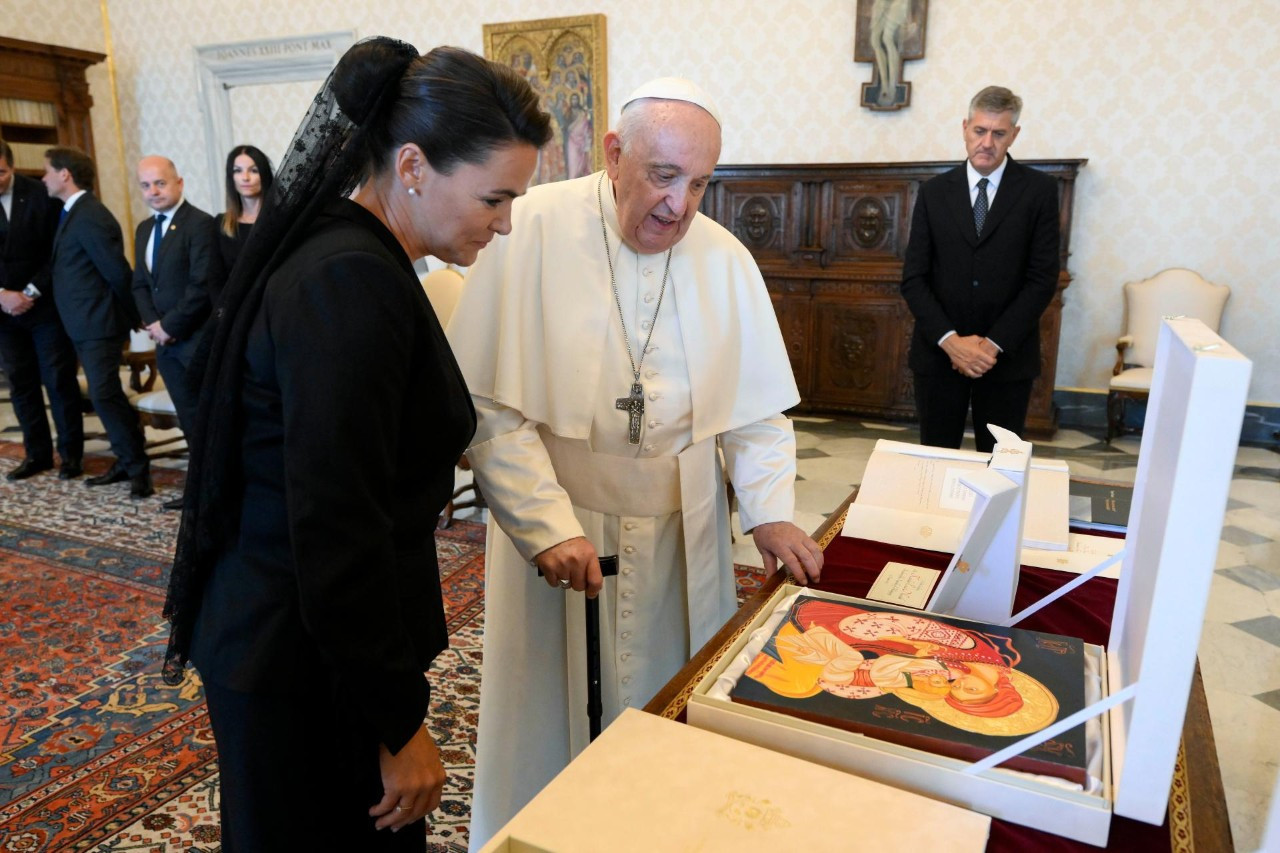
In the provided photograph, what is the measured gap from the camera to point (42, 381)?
569 centimetres

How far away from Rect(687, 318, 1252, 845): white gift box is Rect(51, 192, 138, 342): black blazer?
17.2 ft

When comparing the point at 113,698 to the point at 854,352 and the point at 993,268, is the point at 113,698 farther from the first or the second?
the point at 854,352

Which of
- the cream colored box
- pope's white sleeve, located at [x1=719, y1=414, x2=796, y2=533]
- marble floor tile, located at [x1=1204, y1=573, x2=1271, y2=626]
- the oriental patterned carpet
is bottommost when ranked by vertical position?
the oriental patterned carpet

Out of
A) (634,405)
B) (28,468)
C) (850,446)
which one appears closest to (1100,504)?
(634,405)

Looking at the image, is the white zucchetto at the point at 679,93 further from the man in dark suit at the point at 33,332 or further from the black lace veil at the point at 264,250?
the man in dark suit at the point at 33,332

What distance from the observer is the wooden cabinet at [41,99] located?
8.18m

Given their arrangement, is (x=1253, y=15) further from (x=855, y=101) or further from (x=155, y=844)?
(x=155, y=844)

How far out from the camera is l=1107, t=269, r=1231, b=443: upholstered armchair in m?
6.07

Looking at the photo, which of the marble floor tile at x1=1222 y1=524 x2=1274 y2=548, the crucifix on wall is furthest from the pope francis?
the crucifix on wall

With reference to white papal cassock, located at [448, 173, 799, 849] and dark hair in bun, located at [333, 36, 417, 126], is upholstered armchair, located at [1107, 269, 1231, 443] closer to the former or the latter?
white papal cassock, located at [448, 173, 799, 849]

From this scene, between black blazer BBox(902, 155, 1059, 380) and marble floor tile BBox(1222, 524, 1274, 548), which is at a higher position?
black blazer BBox(902, 155, 1059, 380)

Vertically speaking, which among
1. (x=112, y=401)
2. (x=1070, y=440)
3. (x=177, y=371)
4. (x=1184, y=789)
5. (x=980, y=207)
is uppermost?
(x=980, y=207)

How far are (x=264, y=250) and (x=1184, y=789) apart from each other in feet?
4.15

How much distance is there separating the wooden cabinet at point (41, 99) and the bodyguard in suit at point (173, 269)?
14.4ft
